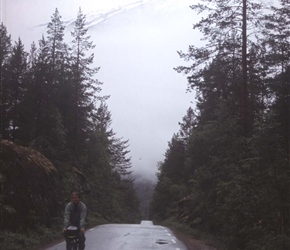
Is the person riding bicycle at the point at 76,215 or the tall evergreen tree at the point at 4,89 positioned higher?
the tall evergreen tree at the point at 4,89

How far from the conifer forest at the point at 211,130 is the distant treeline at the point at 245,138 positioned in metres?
0.04

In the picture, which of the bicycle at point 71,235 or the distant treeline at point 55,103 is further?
the distant treeline at point 55,103

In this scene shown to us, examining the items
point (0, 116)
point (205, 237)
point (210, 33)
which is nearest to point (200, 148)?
point (205, 237)


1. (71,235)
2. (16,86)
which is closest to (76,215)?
(71,235)

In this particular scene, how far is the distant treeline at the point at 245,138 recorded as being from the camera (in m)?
13.6

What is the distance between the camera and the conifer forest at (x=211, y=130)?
13.8 m

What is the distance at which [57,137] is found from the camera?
33719mm

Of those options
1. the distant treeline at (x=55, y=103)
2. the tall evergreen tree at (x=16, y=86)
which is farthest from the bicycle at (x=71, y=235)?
the tall evergreen tree at (x=16, y=86)

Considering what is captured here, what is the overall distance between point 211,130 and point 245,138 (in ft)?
22.3

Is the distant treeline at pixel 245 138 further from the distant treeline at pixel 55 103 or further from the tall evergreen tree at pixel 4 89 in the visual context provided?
the tall evergreen tree at pixel 4 89

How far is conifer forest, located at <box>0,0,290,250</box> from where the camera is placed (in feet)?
45.4

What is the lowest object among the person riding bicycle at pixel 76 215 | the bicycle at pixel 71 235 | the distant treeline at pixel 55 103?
the bicycle at pixel 71 235

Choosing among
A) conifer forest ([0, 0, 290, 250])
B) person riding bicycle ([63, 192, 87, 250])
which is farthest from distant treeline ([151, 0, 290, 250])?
person riding bicycle ([63, 192, 87, 250])

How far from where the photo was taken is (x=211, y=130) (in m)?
23.0
